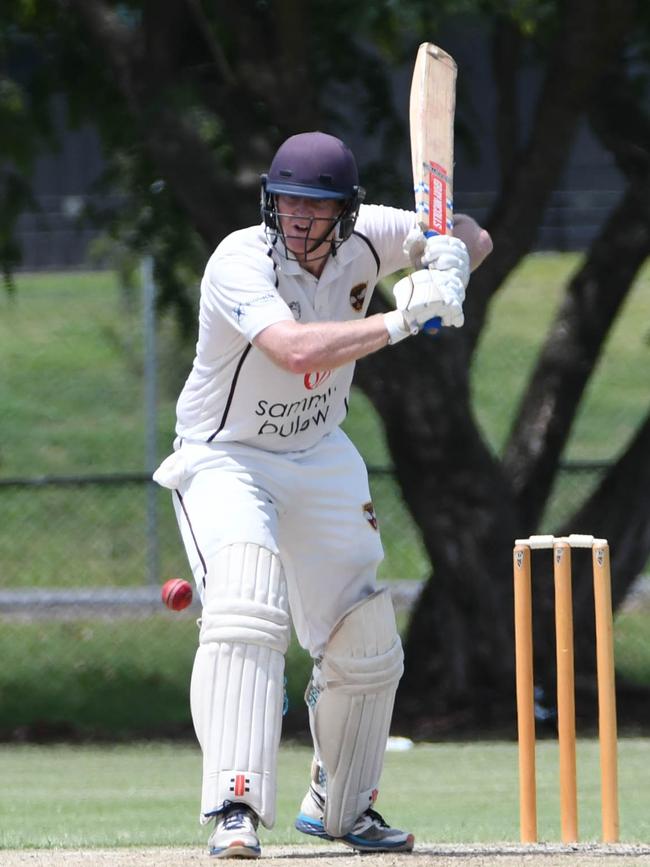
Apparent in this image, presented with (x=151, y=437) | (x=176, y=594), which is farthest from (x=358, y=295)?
(x=151, y=437)

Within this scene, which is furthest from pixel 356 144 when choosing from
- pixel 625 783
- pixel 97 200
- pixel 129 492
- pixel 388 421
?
pixel 625 783

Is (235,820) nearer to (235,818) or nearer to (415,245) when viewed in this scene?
(235,818)

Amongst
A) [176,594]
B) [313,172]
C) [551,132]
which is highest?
[551,132]

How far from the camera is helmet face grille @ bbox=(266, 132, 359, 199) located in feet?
13.7

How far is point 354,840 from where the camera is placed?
4.38m

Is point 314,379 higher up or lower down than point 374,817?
higher up

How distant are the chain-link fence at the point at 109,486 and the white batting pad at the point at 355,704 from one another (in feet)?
16.2

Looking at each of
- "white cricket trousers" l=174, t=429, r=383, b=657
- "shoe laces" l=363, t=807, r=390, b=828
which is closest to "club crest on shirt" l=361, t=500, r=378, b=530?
"white cricket trousers" l=174, t=429, r=383, b=657

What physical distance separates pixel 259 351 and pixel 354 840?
1.29 metres

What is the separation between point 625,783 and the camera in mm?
6883

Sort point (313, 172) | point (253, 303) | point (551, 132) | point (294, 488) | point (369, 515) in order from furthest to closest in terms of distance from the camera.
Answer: point (551, 132) < point (369, 515) < point (294, 488) < point (313, 172) < point (253, 303)

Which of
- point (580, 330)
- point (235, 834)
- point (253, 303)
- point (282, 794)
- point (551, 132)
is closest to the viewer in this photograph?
point (235, 834)

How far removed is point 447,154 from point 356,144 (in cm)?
1094

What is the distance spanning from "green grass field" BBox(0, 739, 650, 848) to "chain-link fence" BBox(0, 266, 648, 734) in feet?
4.39
